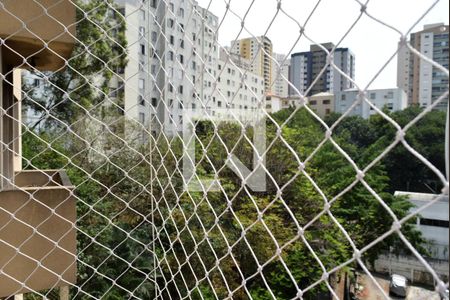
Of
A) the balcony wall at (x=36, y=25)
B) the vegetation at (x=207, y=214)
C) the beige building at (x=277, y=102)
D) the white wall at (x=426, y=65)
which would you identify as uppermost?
the balcony wall at (x=36, y=25)

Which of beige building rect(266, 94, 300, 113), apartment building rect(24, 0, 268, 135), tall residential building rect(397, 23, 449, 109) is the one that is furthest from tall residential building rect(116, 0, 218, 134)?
tall residential building rect(397, 23, 449, 109)

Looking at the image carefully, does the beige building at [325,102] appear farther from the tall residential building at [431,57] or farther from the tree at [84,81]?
the tree at [84,81]

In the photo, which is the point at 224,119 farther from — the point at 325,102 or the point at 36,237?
the point at 36,237

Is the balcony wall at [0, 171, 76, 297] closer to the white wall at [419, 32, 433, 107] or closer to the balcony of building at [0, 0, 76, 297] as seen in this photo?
the balcony of building at [0, 0, 76, 297]

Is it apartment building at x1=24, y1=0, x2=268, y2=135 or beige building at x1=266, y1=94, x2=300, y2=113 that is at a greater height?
apartment building at x1=24, y1=0, x2=268, y2=135

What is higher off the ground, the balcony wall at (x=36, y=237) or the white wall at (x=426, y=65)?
the white wall at (x=426, y=65)

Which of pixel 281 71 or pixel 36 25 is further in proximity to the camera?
pixel 36 25

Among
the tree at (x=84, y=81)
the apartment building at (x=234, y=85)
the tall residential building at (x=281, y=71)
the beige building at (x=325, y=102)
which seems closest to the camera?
the tall residential building at (x=281, y=71)

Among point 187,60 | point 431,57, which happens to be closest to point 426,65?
point 431,57

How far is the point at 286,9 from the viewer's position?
19.3 inches

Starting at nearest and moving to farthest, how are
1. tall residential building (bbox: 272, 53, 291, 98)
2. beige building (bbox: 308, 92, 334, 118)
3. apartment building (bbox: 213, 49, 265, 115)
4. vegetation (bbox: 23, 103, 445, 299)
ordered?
tall residential building (bbox: 272, 53, 291, 98) < apartment building (bbox: 213, 49, 265, 115) < beige building (bbox: 308, 92, 334, 118) < vegetation (bbox: 23, 103, 445, 299)

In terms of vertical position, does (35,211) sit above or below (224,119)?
below

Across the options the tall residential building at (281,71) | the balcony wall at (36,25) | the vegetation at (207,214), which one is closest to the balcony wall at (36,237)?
the balcony wall at (36,25)

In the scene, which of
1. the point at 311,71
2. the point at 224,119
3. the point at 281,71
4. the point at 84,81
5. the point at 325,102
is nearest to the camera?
the point at 281,71
